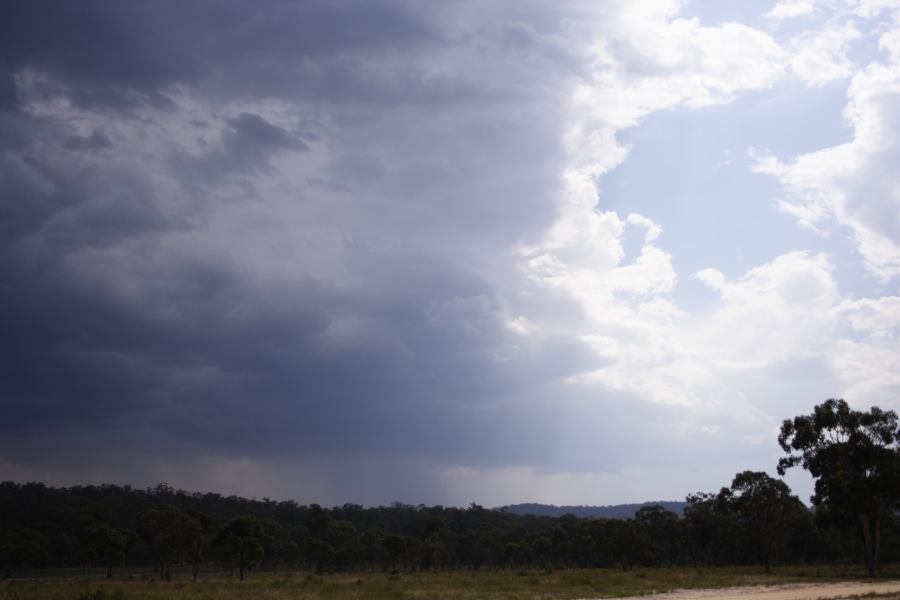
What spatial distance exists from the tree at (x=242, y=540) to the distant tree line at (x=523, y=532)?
148 millimetres

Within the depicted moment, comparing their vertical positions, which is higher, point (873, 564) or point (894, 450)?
point (894, 450)

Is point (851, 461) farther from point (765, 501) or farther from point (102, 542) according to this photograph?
point (102, 542)

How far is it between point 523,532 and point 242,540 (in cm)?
9175

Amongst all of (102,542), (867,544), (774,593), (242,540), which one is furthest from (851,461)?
(102,542)

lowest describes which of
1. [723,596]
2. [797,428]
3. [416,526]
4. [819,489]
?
[416,526]

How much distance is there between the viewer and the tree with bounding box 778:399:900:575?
196 ft

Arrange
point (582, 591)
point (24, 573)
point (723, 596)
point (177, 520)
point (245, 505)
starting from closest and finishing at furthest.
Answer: point (723, 596) → point (582, 591) → point (177, 520) → point (24, 573) → point (245, 505)

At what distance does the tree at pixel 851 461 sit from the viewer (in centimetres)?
5981

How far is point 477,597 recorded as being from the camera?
4156 centimetres

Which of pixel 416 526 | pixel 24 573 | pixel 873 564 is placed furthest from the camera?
pixel 416 526

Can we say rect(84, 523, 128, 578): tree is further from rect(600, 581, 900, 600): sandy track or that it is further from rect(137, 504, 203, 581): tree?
rect(600, 581, 900, 600): sandy track

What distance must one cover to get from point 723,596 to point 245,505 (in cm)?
18038

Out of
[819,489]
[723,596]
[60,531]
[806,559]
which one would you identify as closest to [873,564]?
[819,489]

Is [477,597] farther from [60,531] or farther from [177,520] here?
[60,531]
